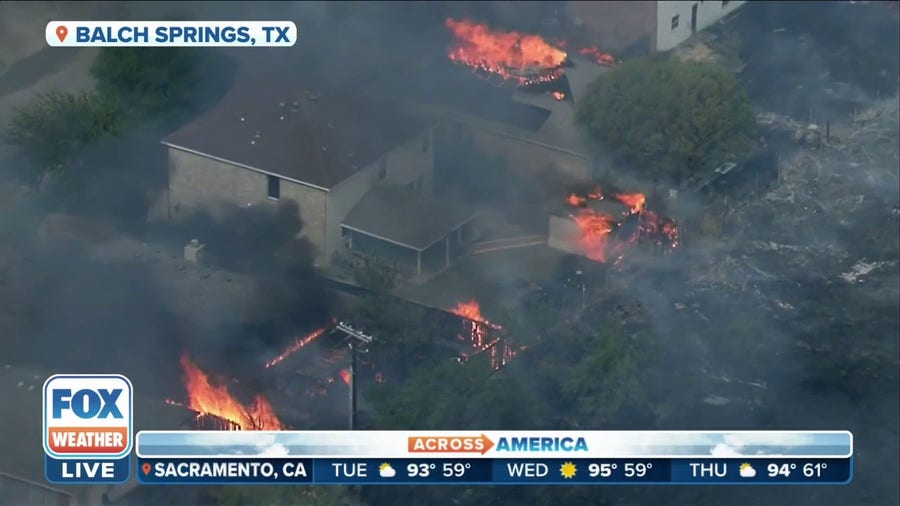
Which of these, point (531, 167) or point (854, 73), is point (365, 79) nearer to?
point (531, 167)

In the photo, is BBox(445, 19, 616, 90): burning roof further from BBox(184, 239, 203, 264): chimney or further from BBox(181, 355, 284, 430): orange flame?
BBox(181, 355, 284, 430): orange flame

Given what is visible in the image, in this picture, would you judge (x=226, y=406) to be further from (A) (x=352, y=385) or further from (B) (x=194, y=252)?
(B) (x=194, y=252)

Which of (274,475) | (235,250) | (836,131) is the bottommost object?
(274,475)

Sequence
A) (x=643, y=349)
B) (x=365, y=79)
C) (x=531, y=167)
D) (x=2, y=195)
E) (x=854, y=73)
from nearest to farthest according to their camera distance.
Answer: (x=643, y=349) → (x=2, y=195) → (x=531, y=167) → (x=365, y=79) → (x=854, y=73)

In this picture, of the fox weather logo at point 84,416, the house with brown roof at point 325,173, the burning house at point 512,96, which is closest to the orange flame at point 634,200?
the burning house at point 512,96

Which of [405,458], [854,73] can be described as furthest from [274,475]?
[854,73]

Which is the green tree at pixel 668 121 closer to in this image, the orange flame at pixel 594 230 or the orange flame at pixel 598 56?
the orange flame at pixel 594 230
